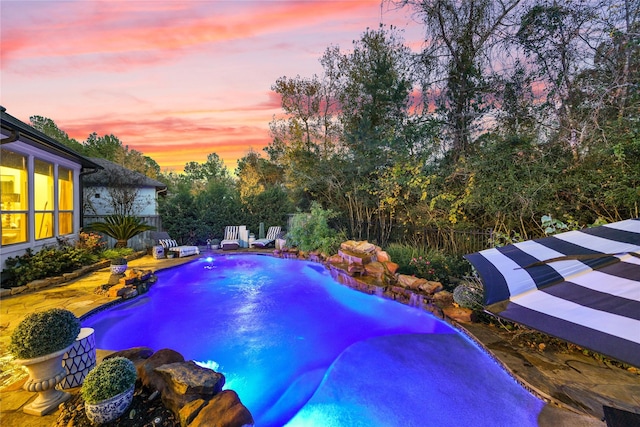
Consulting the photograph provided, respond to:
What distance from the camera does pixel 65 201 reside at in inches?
323

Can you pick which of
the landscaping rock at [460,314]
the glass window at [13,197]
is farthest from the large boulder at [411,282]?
the glass window at [13,197]

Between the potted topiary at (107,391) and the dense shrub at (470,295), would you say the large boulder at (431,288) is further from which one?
the potted topiary at (107,391)

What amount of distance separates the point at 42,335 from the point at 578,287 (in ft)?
12.0

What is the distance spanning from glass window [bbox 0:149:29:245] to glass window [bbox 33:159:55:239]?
1.21 ft

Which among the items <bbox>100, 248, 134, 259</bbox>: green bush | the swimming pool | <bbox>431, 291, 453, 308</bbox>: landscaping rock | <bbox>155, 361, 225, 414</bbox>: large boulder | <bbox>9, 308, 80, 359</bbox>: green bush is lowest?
the swimming pool

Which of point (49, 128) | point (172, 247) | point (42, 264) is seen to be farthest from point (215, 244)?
point (49, 128)

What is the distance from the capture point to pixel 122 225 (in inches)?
358

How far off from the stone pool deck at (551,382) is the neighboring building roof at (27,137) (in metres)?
3.26

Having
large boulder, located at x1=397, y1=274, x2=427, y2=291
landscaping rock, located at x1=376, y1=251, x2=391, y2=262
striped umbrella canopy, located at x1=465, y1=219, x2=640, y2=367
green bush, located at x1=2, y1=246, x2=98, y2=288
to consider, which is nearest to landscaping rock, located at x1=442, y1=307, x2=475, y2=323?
large boulder, located at x1=397, y1=274, x2=427, y2=291

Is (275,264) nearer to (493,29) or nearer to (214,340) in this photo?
(214,340)

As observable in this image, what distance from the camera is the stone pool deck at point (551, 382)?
2410 millimetres

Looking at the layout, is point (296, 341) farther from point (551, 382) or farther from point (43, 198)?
point (43, 198)

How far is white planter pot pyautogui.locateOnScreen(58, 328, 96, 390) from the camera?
8.46ft

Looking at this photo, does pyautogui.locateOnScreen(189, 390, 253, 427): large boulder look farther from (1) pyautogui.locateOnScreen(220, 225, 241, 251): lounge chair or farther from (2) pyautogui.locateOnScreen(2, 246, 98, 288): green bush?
(1) pyautogui.locateOnScreen(220, 225, 241, 251): lounge chair
